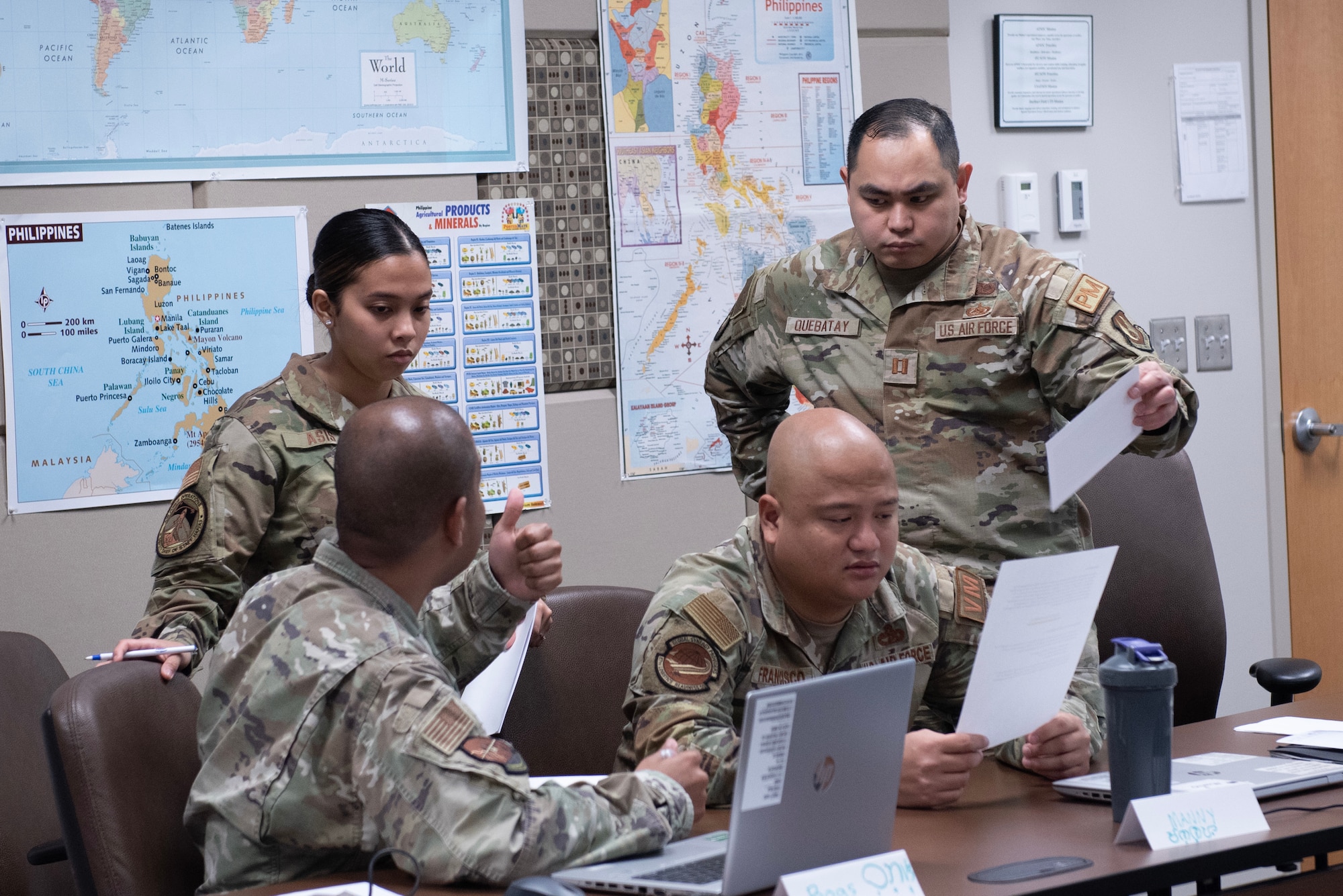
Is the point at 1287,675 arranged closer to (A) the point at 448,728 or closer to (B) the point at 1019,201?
(B) the point at 1019,201

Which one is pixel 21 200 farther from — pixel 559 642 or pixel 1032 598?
pixel 1032 598

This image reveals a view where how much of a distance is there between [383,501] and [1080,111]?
2633mm

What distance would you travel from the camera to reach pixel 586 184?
2.93m

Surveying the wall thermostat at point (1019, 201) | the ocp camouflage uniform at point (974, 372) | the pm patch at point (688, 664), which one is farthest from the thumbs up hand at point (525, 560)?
the wall thermostat at point (1019, 201)

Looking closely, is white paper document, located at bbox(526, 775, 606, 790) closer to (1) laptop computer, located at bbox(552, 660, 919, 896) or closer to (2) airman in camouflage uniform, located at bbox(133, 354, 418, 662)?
(1) laptop computer, located at bbox(552, 660, 919, 896)

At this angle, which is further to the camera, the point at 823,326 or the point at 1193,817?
the point at 823,326

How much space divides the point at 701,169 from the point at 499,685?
1540 mm

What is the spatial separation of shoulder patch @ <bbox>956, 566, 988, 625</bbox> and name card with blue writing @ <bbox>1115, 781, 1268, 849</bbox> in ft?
1.53

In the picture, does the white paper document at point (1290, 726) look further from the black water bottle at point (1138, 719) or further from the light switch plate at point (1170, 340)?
the light switch plate at point (1170, 340)

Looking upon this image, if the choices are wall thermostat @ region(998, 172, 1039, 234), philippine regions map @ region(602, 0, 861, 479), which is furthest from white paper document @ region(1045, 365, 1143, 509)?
wall thermostat @ region(998, 172, 1039, 234)

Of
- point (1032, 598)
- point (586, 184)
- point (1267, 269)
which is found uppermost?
point (586, 184)

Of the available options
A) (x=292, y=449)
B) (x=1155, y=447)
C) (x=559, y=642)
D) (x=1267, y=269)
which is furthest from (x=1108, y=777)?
(x=1267, y=269)

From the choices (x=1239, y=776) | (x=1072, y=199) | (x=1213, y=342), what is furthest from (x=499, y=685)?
(x=1213, y=342)

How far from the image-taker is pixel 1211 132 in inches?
141
